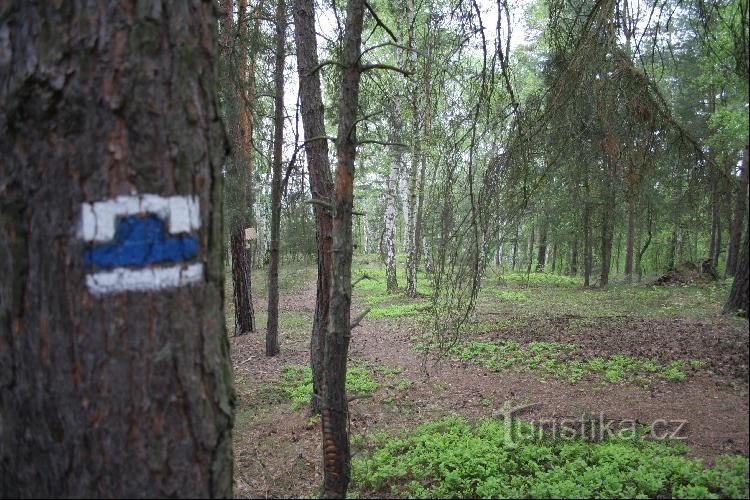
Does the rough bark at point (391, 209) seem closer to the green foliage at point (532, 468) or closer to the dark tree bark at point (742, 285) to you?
the green foliage at point (532, 468)

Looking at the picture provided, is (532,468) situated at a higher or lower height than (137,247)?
lower

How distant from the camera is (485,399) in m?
5.48

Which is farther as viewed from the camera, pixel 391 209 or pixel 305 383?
pixel 391 209

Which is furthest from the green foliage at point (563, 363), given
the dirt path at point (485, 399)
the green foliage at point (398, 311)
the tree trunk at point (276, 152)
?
the green foliage at point (398, 311)

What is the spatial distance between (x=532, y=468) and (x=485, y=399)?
199 cm

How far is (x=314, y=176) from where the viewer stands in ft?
17.3

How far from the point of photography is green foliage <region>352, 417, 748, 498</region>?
299cm

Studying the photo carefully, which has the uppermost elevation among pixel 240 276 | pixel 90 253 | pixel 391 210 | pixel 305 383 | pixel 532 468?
pixel 391 210

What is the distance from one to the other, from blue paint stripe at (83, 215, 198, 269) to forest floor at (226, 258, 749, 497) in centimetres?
174

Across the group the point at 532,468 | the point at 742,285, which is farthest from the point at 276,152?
the point at 742,285

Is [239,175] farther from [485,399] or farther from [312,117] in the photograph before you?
[485,399]

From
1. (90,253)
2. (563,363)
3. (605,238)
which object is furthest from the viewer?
(605,238)

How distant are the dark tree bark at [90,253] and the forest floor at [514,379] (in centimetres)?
150

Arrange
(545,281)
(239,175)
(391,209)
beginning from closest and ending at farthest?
(239,175) < (391,209) < (545,281)
